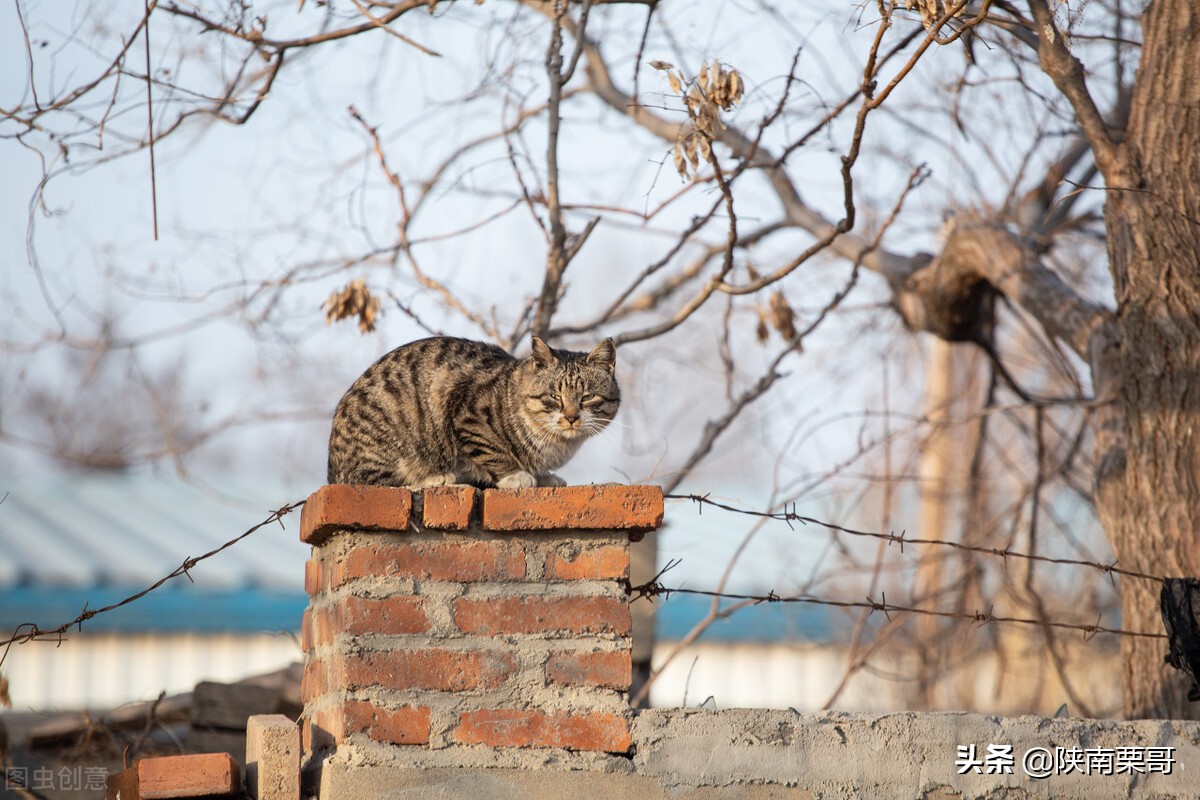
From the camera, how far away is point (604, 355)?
411 centimetres

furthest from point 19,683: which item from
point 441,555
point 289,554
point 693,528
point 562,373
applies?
point 441,555

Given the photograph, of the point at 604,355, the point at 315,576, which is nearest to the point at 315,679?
the point at 315,576

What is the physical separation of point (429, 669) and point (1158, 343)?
124 inches

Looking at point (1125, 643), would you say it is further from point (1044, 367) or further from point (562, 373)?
point (1044, 367)

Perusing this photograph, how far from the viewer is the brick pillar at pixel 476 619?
8.51ft

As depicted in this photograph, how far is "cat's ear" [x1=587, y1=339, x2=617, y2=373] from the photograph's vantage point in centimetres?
407

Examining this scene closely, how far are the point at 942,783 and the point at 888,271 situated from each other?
4076mm

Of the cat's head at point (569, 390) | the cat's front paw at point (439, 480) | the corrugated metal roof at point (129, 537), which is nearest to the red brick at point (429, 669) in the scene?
the cat's front paw at point (439, 480)

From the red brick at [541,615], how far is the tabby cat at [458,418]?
0.82 m

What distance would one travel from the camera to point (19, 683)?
1148cm

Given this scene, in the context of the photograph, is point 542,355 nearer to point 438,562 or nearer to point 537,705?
point 438,562

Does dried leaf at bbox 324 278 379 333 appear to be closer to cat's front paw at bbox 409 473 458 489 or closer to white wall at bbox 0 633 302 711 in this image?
cat's front paw at bbox 409 473 458 489

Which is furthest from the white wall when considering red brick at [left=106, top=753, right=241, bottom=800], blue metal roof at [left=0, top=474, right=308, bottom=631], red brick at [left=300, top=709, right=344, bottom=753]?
red brick at [left=106, top=753, right=241, bottom=800]

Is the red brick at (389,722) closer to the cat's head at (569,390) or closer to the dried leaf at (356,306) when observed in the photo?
the cat's head at (569,390)
